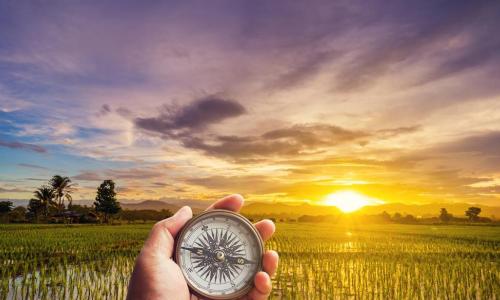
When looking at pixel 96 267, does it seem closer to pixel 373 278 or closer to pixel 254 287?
pixel 373 278

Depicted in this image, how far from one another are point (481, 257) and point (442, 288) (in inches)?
300

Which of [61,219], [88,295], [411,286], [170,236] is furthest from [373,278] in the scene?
[61,219]

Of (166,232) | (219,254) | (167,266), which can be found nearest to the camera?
(167,266)

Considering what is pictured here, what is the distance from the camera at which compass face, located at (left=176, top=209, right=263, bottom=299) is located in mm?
3232

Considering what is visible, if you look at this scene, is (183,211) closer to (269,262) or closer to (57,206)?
(269,262)

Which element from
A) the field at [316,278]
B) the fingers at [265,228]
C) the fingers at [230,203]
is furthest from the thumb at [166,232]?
the field at [316,278]

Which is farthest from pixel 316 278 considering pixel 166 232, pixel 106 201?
pixel 106 201

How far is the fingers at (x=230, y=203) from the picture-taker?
346 cm

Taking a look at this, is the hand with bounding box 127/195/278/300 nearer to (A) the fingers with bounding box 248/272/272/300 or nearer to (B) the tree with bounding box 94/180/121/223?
(A) the fingers with bounding box 248/272/272/300

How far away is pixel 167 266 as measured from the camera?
3055 millimetres

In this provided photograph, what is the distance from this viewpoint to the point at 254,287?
10.8 feet

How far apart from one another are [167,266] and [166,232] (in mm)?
247

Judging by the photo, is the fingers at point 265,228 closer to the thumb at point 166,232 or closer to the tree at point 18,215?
the thumb at point 166,232

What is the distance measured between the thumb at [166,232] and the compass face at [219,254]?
0.20 feet
